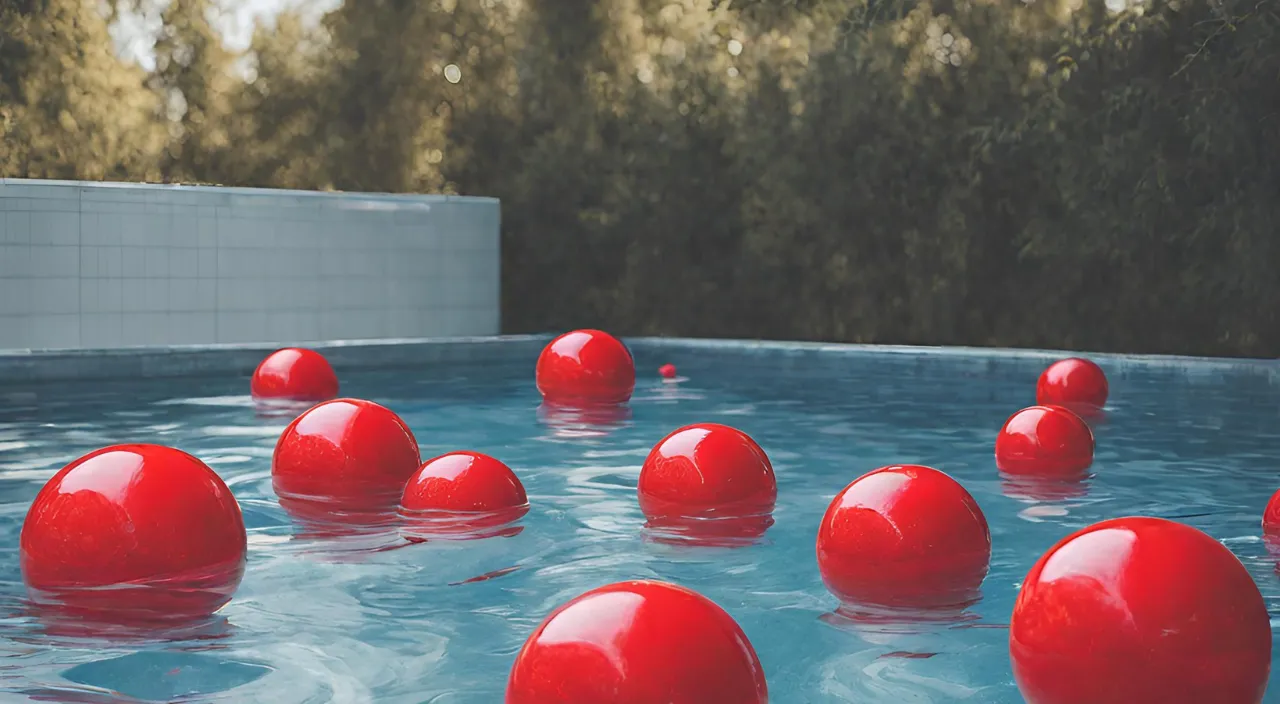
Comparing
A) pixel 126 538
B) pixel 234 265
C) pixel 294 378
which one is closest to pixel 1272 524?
pixel 126 538

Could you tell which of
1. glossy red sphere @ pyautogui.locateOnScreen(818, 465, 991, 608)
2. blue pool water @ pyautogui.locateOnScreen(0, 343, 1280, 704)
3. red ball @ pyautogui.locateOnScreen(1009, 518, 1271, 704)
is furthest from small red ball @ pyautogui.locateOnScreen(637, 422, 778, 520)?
red ball @ pyautogui.locateOnScreen(1009, 518, 1271, 704)

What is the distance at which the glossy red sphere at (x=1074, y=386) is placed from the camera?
9620mm

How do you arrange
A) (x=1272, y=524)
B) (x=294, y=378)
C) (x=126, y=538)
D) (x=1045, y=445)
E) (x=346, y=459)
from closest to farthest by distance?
1. (x=126, y=538)
2. (x=1272, y=524)
3. (x=346, y=459)
4. (x=1045, y=445)
5. (x=294, y=378)

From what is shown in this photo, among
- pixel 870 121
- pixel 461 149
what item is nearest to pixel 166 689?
pixel 870 121

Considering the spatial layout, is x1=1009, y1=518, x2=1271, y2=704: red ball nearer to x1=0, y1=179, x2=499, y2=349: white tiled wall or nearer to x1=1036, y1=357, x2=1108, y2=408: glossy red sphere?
x1=1036, y1=357, x2=1108, y2=408: glossy red sphere

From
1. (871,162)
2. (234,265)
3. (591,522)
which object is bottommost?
(591,522)

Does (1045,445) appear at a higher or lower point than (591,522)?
higher

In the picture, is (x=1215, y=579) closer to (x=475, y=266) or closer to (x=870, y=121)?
(x=870, y=121)

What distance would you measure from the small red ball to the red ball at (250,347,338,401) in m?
4.61

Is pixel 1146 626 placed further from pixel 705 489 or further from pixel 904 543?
pixel 705 489

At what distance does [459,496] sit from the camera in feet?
17.5

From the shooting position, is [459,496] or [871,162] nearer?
[459,496]

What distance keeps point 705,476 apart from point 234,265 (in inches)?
367

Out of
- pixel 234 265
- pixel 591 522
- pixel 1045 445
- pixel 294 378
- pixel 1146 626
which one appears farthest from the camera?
pixel 234 265
